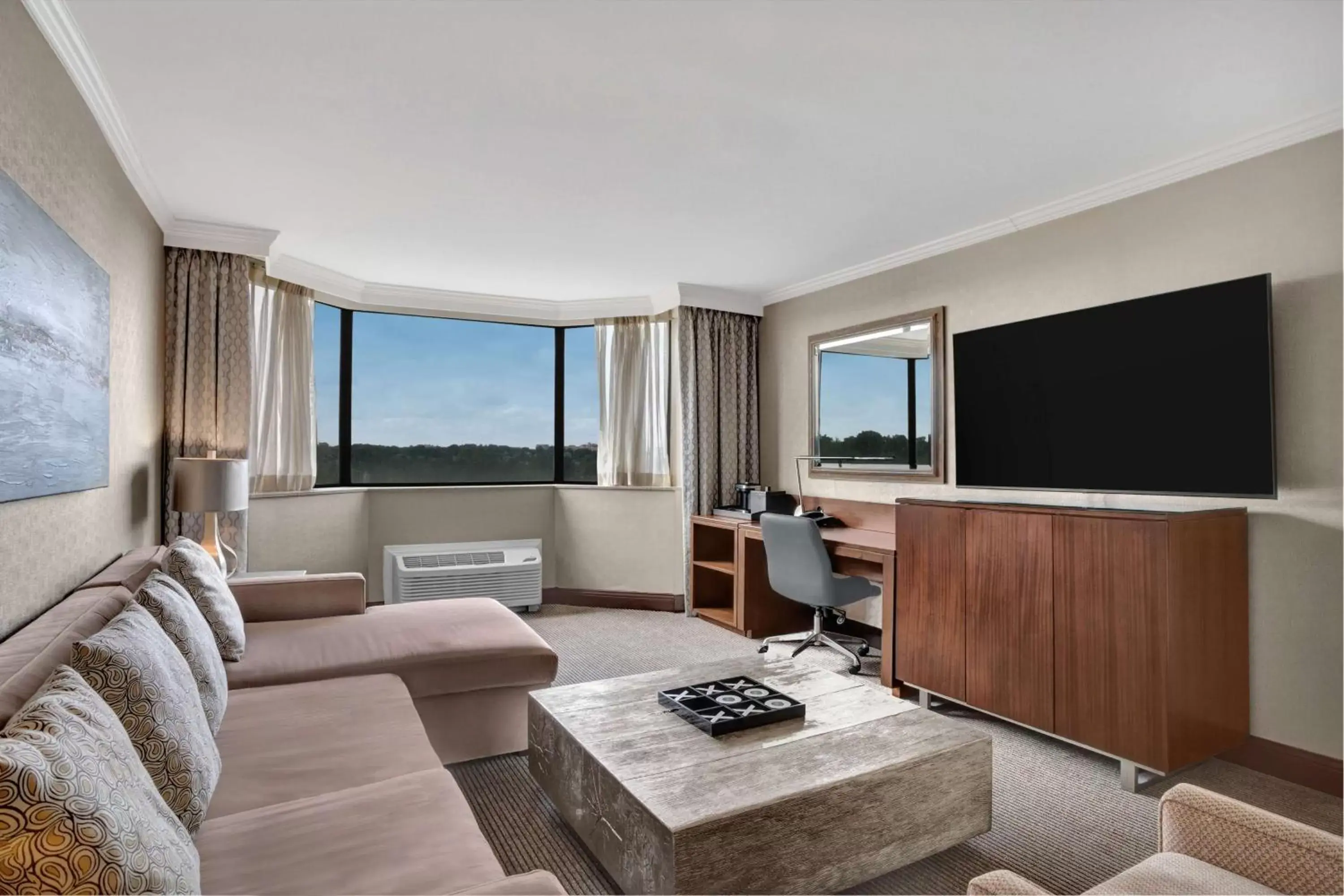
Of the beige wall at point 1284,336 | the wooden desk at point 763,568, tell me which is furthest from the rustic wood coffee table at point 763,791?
the beige wall at point 1284,336

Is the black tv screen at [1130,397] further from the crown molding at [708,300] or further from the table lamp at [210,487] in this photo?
the table lamp at [210,487]

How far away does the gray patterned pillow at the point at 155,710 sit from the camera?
1382 millimetres

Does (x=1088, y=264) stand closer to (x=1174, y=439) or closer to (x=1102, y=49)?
(x=1174, y=439)

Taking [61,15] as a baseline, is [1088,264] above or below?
below

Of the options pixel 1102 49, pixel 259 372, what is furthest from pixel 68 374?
pixel 1102 49

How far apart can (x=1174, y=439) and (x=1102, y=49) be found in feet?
4.92

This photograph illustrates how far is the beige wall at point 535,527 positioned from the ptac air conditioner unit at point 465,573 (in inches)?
4.4

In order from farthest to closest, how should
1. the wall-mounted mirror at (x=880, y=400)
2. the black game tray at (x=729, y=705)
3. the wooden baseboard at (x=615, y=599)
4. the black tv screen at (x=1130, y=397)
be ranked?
1. the wooden baseboard at (x=615, y=599)
2. the wall-mounted mirror at (x=880, y=400)
3. the black tv screen at (x=1130, y=397)
4. the black game tray at (x=729, y=705)

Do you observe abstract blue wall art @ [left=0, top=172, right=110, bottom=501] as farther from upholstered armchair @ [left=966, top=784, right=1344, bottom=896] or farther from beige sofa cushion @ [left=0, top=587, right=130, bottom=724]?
upholstered armchair @ [left=966, top=784, right=1344, bottom=896]

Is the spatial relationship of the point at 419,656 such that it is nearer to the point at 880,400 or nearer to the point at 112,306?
the point at 112,306

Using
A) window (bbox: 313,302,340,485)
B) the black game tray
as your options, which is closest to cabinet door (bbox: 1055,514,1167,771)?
the black game tray

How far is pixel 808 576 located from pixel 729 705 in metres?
1.77

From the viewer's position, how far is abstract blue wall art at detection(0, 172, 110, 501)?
1715 mm

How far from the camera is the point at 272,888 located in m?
1.28
